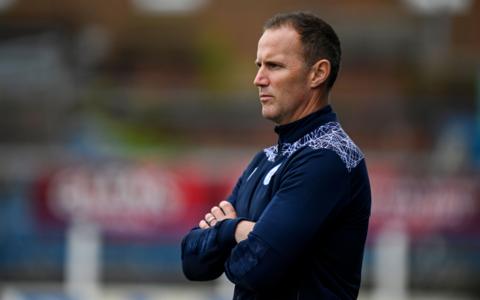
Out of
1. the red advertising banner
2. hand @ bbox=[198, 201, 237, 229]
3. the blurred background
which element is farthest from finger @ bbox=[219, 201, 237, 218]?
the red advertising banner

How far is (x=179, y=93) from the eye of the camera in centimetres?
1741

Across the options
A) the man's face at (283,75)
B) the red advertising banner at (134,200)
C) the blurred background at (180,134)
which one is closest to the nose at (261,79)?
the man's face at (283,75)

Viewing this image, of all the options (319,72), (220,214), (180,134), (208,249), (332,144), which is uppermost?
(180,134)

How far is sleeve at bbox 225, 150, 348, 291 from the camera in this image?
3066 millimetres

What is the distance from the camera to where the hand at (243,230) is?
321cm

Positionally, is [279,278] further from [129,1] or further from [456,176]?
[129,1]

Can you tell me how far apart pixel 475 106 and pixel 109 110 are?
206 inches

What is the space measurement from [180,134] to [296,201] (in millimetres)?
13220

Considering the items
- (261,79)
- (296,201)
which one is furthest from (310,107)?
(296,201)

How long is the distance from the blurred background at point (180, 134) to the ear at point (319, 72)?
644cm

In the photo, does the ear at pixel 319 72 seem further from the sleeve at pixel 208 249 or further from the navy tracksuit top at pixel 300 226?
the sleeve at pixel 208 249

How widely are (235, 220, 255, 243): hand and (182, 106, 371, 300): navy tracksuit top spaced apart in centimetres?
2

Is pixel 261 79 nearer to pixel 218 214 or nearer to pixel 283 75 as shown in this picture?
pixel 283 75

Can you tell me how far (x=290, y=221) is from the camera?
3072 mm
